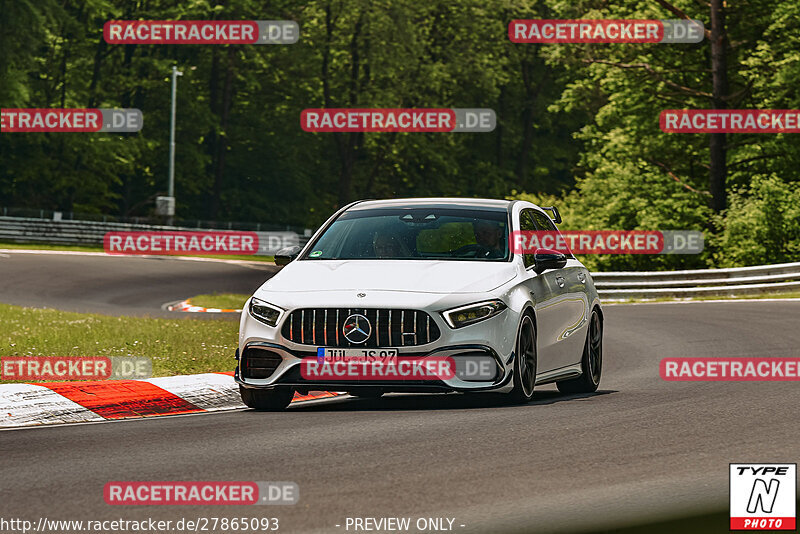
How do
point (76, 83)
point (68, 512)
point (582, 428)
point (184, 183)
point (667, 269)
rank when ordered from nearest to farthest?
point (68, 512), point (582, 428), point (667, 269), point (76, 83), point (184, 183)

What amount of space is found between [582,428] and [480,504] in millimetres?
2922

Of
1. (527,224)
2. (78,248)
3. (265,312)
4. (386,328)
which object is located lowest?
(386,328)

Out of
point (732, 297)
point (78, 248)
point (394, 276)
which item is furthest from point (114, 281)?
point (394, 276)

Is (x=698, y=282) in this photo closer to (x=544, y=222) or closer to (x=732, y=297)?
(x=732, y=297)

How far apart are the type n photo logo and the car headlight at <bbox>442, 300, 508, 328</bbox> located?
3.12m

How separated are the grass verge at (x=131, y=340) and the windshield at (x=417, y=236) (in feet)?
8.03

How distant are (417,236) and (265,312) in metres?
1.67

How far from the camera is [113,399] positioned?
11164 mm

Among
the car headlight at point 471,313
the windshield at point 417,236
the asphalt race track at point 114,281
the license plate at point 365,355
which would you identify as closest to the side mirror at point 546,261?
the windshield at point 417,236

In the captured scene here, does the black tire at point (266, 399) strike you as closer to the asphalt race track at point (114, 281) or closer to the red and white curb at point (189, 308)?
the asphalt race track at point (114, 281)

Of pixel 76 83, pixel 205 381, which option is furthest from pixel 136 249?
pixel 205 381

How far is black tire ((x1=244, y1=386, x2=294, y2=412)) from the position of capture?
435 inches

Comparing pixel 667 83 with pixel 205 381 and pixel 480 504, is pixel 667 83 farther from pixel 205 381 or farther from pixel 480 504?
pixel 480 504

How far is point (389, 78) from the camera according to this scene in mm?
77000
